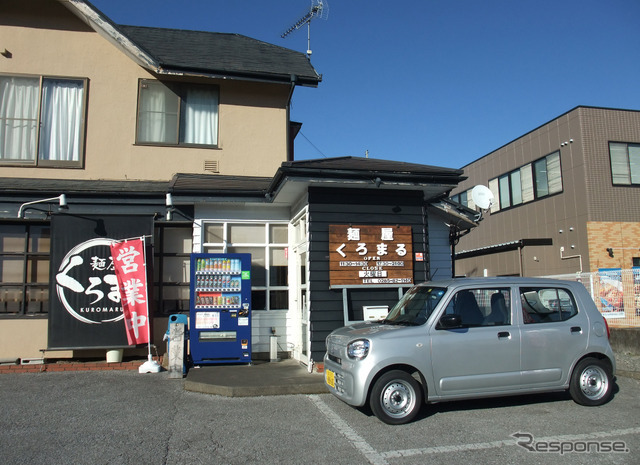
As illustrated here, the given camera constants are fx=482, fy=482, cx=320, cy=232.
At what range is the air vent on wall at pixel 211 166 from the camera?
1070 centimetres

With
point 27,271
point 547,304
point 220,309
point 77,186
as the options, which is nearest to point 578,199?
point 547,304

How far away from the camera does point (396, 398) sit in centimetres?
555

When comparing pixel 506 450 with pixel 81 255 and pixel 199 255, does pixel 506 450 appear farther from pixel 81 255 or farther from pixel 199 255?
pixel 81 255

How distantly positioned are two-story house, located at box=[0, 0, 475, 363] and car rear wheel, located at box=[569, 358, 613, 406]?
3121 millimetres

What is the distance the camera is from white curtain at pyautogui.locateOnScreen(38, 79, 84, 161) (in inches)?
404

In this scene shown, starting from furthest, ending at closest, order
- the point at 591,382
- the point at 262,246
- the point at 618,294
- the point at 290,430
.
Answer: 1. the point at 618,294
2. the point at 262,246
3. the point at 591,382
4. the point at 290,430

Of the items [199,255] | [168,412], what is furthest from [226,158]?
[168,412]

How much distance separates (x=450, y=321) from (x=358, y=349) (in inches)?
44.7

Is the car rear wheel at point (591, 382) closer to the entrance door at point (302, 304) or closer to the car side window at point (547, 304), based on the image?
the car side window at point (547, 304)

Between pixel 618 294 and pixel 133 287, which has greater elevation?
pixel 133 287

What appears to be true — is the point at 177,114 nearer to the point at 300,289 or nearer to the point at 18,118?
the point at 18,118

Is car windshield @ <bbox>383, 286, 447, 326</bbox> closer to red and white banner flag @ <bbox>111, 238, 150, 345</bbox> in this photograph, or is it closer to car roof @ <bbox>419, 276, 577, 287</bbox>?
car roof @ <bbox>419, 276, 577, 287</bbox>

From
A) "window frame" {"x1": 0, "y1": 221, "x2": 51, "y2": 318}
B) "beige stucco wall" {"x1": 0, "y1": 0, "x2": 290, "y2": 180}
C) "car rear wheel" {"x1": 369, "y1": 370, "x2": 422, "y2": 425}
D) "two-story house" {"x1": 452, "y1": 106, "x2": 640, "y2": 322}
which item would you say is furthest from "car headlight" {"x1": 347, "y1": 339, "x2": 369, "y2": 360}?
"two-story house" {"x1": 452, "y1": 106, "x2": 640, "y2": 322}

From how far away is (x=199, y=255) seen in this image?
8.79 m
